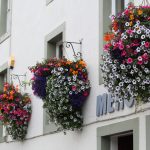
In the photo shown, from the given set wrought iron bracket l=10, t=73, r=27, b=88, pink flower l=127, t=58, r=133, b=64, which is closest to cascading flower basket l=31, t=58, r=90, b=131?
pink flower l=127, t=58, r=133, b=64

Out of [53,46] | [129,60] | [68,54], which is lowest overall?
[129,60]

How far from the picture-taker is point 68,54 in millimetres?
11633

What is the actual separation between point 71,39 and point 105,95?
2167 mm

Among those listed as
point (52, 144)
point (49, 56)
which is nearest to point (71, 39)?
point (49, 56)

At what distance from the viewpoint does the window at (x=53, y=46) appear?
12.2 m

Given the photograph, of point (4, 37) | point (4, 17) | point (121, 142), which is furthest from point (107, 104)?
point (4, 17)

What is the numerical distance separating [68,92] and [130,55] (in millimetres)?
2663

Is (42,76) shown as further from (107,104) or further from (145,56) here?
(145,56)

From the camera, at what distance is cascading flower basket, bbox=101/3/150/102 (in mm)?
7668

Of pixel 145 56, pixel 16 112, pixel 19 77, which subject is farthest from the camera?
pixel 19 77

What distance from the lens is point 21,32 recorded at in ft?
48.4

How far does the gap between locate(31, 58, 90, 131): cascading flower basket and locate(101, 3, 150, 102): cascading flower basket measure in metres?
2.14

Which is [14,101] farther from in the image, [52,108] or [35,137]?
[52,108]

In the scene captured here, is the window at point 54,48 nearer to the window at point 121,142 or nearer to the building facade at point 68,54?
the building facade at point 68,54
